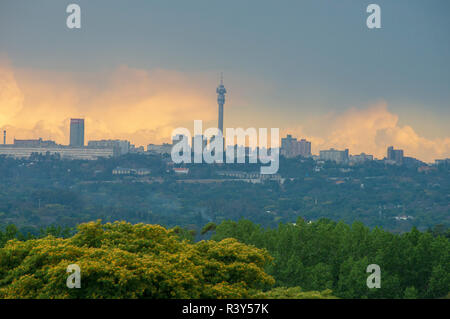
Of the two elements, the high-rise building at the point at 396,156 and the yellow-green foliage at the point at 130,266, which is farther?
the high-rise building at the point at 396,156

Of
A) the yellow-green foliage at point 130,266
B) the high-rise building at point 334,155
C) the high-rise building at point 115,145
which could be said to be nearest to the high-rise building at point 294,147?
the high-rise building at point 334,155

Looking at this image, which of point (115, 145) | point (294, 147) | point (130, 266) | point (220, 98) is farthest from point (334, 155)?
point (130, 266)

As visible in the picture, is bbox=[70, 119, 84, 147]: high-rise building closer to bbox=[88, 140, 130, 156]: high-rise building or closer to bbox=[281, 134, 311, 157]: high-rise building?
bbox=[88, 140, 130, 156]: high-rise building

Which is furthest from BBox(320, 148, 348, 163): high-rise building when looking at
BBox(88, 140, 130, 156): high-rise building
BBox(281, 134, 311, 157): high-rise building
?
BBox(88, 140, 130, 156): high-rise building

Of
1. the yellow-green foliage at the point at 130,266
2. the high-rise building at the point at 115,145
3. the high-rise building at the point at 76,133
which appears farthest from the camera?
the high-rise building at the point at 76,133

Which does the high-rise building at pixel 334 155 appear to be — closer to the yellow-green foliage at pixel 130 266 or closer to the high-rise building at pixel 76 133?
the high-rise building at pixel 76 133
